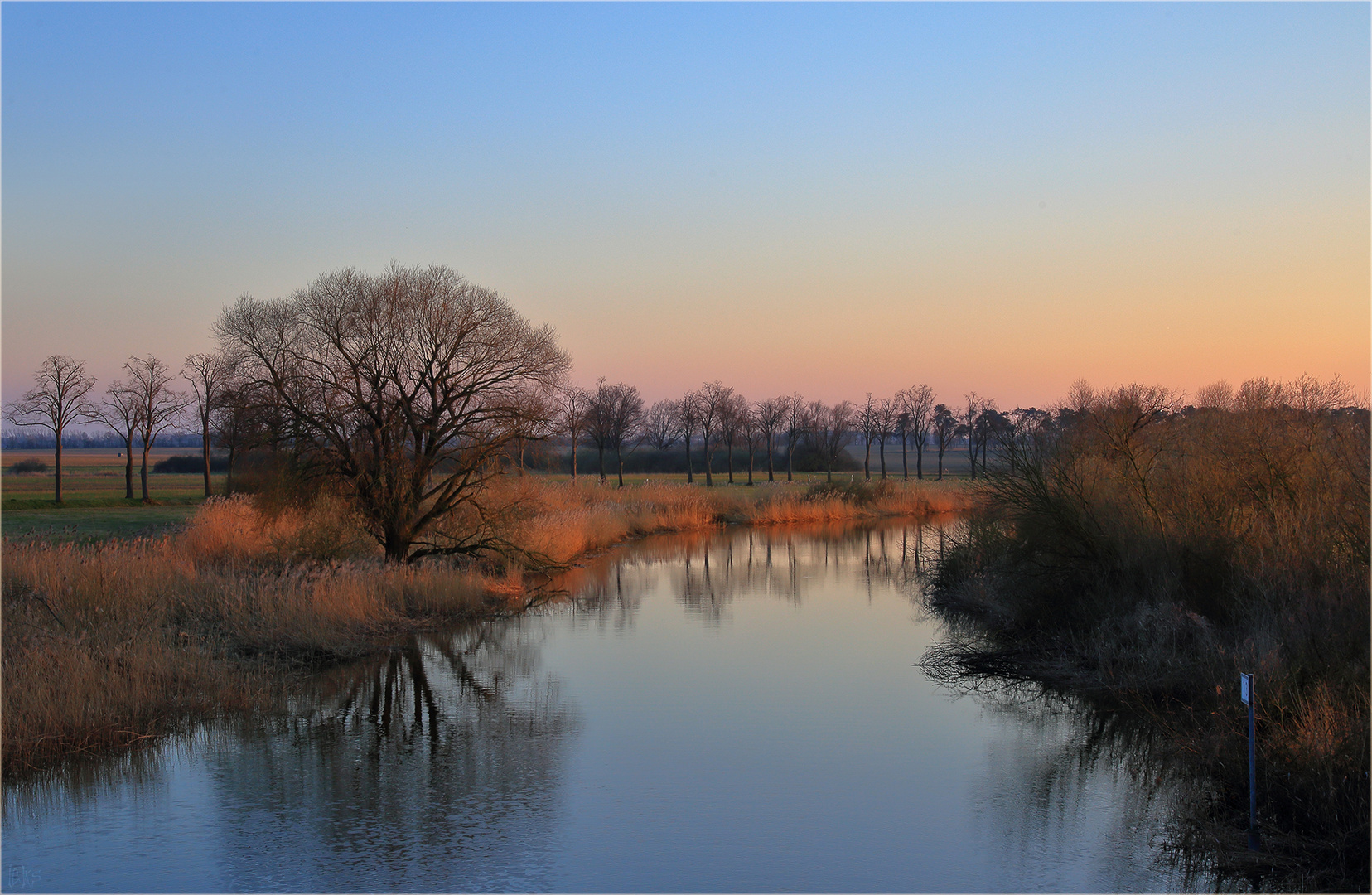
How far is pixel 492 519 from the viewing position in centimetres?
2314

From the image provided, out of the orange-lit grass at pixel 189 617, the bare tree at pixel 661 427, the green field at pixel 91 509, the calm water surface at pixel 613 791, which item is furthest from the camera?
the bare tree at pixel 661 427

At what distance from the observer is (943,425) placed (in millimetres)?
86000

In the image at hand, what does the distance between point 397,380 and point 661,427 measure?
256ft

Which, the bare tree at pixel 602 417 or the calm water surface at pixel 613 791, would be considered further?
the bare tree at pixel 602 417

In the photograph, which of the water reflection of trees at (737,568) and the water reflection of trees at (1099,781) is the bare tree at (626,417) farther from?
the water reflection of trees at (1099,781)

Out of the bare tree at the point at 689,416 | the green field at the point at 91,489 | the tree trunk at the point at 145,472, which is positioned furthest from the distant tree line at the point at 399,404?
the bare tree at the point at 689,416

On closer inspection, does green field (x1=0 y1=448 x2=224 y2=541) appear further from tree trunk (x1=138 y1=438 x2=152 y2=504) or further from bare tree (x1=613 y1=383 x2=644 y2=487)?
bare tree (x1=613 y1=383 x2=644 y2=487)

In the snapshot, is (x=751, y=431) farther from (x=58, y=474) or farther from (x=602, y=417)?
(x=58, y=474)

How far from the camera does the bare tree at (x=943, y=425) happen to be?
85250 millimetres

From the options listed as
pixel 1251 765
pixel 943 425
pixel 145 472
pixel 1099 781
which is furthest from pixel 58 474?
pixel 943 425

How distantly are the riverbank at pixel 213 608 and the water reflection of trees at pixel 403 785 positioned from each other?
Result: 4.35 ft

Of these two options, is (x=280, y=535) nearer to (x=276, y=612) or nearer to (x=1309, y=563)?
(x=276, y=612)

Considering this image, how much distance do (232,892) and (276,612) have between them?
32.6ft

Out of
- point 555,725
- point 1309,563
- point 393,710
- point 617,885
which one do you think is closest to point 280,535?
point 393,710
